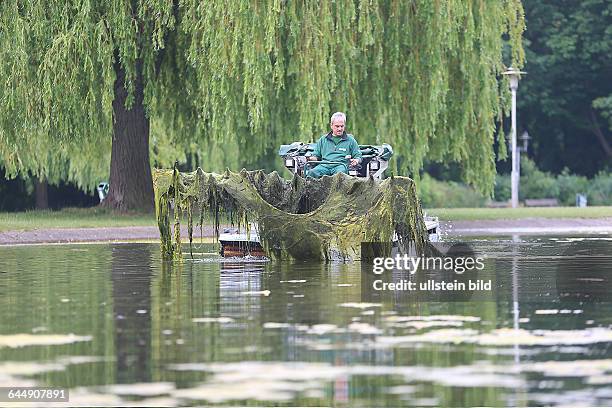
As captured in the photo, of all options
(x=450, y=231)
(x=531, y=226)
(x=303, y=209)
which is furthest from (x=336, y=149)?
(x=531, y=226)

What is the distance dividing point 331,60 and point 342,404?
26.2m

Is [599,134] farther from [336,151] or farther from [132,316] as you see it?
[132,316]

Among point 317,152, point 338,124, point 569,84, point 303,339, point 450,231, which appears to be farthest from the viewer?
point 569,84

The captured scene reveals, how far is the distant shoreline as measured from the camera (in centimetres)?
3088

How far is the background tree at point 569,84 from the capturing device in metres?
79.3

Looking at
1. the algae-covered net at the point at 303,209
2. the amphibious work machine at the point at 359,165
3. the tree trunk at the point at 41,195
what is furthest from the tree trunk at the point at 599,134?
the algae-covered net at the point at 303,209

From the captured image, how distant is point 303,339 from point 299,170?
12675 mm

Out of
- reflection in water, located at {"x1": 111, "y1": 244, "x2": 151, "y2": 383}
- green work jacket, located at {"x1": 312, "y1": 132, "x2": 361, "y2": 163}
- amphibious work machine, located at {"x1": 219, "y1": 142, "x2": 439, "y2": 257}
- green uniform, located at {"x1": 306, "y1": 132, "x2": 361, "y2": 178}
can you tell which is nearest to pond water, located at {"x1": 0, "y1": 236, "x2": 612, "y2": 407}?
reflection in water, located at {"x1": 111, "y1": 244, "x2": 151, "y2": 383}

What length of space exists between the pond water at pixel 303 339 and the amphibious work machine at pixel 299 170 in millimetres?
3417

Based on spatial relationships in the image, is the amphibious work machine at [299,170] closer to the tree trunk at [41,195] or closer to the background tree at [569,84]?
the tree trunk at [41,195]

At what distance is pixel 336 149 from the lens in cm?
2312

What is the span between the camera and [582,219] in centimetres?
4116

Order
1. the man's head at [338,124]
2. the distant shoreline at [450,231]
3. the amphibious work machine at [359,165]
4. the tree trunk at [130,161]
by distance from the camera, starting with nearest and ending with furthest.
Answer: the man's head at [338,124]
the amphibious work machine at [359,165]
the distant shoreline at [450,231]
the tree trunk at [130,161]

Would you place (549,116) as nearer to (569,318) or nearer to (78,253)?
(78,253)
